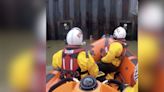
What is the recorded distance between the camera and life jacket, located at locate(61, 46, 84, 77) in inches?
73.6

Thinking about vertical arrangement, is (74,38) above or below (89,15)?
below

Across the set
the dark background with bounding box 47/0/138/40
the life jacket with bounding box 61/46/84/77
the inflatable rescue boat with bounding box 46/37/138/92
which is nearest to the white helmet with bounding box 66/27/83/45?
the life jacket with bounding box 61/46/84/77

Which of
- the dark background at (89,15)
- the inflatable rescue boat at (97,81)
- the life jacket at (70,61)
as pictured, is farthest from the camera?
the dark background at (89,15)

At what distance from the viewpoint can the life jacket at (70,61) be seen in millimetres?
1869

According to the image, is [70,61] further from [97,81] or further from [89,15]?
[89,15]

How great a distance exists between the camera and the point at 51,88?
5.45ft

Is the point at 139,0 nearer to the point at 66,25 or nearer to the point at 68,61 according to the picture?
the point at 68,61

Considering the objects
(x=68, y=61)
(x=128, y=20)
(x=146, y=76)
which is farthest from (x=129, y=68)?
(x=128, y=20)

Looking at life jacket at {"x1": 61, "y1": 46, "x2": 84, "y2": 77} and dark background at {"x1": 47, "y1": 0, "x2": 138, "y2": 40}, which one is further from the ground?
dark background at {"x1": 47, "y1": 0, "x2": 138, "y2": 40}

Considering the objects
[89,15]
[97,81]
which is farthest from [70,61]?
[89,15]

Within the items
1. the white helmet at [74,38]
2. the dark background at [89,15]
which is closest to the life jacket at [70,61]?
the white helmet at [74,38]

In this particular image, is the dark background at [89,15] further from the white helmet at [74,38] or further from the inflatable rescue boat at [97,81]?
the white helmet at [74,38]

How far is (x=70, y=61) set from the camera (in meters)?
1.87

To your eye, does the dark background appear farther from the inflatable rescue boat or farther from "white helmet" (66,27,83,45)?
"white helmet" (66,27,83,45)
